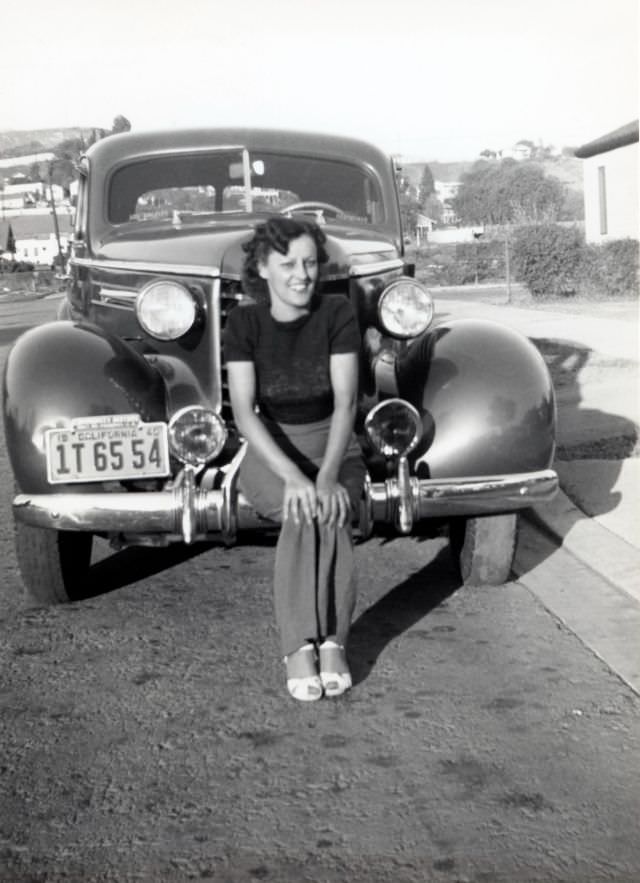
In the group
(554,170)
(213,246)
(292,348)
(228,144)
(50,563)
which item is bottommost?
(50,563)

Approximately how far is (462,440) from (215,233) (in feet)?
4.91

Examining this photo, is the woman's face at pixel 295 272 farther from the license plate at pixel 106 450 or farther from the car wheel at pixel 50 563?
the car wheel at pixel 50 563

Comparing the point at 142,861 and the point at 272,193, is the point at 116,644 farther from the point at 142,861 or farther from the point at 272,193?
the point at 272,193

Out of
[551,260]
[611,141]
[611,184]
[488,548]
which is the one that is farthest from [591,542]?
[611,184]

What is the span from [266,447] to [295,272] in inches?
21.5

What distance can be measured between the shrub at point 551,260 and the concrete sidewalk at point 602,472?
728cm

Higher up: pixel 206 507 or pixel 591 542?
pixel 206 507

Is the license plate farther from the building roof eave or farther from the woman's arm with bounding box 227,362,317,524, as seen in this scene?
the building roof eave

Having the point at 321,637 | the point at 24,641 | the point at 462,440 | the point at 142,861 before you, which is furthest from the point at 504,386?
the point at 142,861

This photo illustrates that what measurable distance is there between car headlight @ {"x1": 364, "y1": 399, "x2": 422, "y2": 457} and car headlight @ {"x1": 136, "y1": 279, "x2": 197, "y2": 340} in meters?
0.86

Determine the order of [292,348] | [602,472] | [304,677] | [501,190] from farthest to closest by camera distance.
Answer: [501,190], [602,472], [292,348], [304,677]

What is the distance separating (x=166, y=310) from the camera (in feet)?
14.5

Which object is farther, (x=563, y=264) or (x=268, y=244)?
(x=563, y=264)

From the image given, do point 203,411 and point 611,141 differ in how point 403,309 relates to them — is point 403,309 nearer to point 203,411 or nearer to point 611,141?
point 203,411
